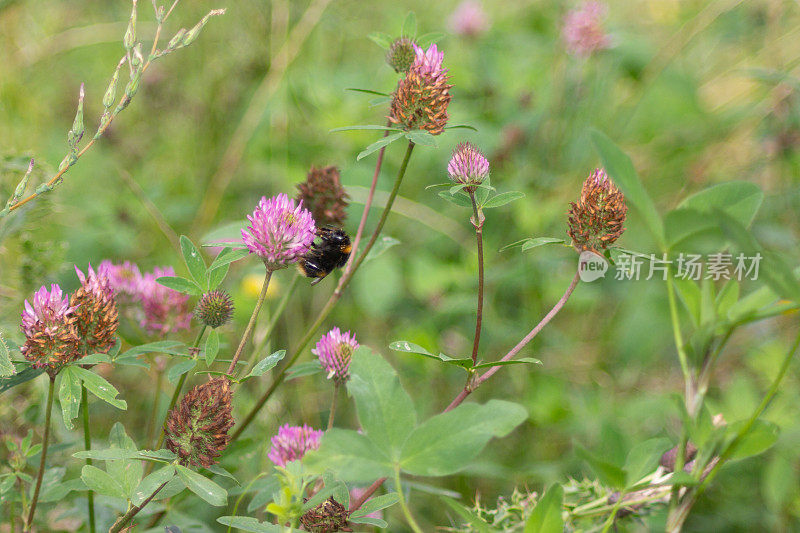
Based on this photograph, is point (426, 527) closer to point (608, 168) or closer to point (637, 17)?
point (608, 168)

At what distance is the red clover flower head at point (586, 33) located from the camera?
215cm

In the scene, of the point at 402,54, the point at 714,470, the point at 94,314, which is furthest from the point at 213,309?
the point at 714,470

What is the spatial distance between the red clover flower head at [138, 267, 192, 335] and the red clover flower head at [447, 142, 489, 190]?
18.3 inches

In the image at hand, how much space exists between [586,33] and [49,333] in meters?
1.90

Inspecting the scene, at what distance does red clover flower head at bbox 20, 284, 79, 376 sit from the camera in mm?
725

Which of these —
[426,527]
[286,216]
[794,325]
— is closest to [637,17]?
[794,325]

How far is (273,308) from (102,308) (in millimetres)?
1070

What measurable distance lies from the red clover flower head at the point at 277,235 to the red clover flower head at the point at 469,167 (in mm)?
179

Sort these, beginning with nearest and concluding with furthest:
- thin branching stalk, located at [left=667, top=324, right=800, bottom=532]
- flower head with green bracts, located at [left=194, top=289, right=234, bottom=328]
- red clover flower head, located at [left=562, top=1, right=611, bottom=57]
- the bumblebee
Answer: thin branching stalk, located at [left=667, top=324, right=800, bottom=532]
flower head with green bracts, located at [left=194, top=289, right=234, bottom=328]
the bumblebee
red clover flower head, located at [left=562, top=1, right=611, bottom=57]

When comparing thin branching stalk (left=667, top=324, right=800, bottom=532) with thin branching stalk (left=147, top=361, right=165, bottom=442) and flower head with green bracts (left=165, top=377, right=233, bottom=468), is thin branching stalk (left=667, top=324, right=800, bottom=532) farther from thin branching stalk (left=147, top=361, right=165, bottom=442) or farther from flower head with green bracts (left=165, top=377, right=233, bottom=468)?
thin branching stalk (left=147, top=361, right=165, bottom=442)

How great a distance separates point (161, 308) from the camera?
3.27 feet

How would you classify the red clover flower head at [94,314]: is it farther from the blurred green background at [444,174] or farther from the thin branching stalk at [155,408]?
the blurred green background at [444,174]

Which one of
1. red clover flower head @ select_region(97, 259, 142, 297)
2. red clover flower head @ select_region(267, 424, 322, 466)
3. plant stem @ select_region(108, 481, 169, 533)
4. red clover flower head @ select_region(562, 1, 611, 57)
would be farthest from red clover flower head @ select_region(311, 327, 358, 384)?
red clover flower head @ select_region(562, 1, 611, 57)

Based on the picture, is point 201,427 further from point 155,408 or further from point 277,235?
point 155,408
